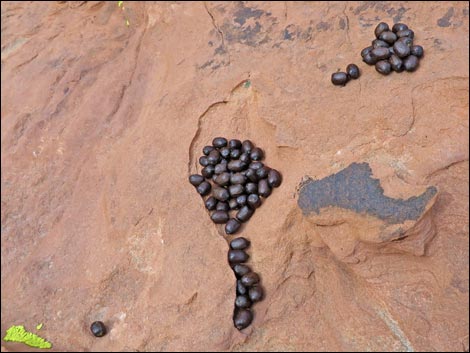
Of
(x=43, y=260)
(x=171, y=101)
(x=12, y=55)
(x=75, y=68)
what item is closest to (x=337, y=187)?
(x=171, y=101)

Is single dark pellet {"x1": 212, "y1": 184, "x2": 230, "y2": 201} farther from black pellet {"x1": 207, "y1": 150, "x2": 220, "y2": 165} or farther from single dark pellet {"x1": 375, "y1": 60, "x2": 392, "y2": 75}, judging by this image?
single dark pellet {"x1": 375, "y1": 60, "x2": 392, "y2": 75}

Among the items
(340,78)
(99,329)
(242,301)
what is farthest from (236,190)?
(99,329)

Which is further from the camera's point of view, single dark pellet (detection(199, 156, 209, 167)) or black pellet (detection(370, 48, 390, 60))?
single dark pellet (detection(199, 156, 209, 167))

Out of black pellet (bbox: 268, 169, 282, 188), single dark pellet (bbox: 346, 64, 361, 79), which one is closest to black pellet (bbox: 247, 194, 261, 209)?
black pellet (bbox: 268, 169, 282, 188)

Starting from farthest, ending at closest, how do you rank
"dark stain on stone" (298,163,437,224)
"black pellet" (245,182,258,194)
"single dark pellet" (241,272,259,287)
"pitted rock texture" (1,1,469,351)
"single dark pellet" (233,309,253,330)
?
"black pellet" (245,182,258,194) < "single dark pellet" (241,272,259,287) < "single dark pellet" (233,309,253,330) < "pitted rock texture" (1,1,469,351) < "dark stain on stone" (298,163,437,224)

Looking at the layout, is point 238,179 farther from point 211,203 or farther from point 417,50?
point 417,50

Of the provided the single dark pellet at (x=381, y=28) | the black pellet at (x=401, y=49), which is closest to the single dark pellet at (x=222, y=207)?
the black pellet at (x=401, y=49)
